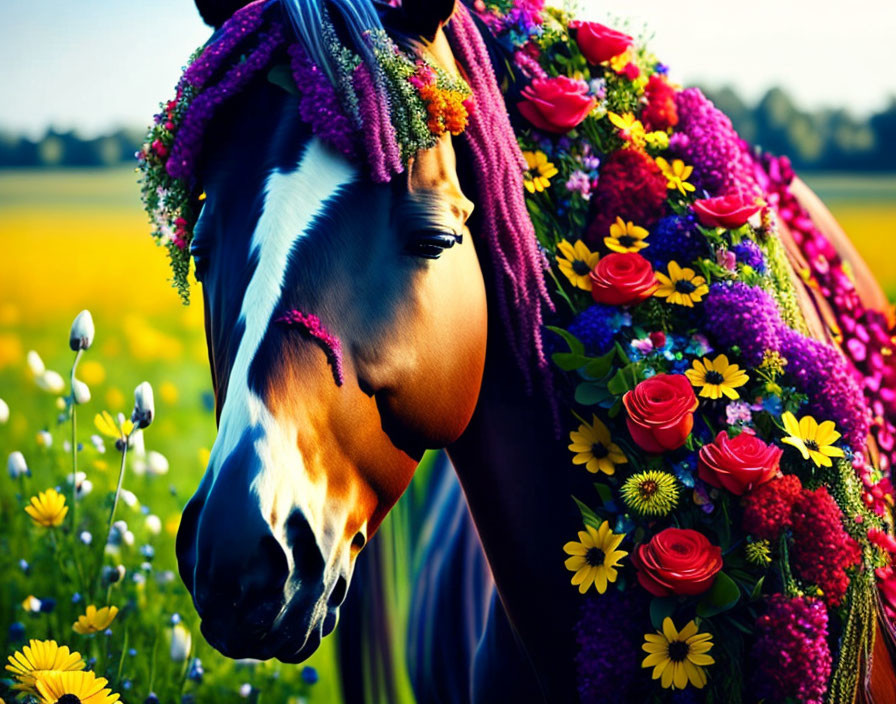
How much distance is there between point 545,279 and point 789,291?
0.63 m

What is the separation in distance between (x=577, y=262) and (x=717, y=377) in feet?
1.26

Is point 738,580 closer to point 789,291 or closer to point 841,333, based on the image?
point 789,291

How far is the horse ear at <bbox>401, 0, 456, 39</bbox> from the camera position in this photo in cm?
155

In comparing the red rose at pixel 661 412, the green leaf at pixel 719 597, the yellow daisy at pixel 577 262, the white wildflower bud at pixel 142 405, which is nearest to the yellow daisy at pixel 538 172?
the yellow daisy at pixel 577 262

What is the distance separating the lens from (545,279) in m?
1.80

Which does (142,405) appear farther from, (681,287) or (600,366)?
(681,287)

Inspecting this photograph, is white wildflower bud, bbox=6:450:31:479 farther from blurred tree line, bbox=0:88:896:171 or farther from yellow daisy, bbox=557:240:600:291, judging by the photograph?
blurred tree line, bbox=0:88:896:171

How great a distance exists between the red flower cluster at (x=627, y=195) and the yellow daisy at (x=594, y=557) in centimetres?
65

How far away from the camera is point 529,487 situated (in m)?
1.71

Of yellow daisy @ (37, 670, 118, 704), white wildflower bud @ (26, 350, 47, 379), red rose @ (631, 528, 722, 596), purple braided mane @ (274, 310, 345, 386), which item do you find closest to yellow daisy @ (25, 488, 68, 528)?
white wildflower bud @ (26, 350, 47, 379)

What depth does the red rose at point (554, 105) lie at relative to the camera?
6.00ft

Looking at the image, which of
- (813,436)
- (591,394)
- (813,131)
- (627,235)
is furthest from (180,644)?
(813,131)

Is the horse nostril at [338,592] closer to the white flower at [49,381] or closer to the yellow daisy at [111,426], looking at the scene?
the yellow daisy at [111,426]

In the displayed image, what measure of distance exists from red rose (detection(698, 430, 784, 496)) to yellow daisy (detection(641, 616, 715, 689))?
0.28m
